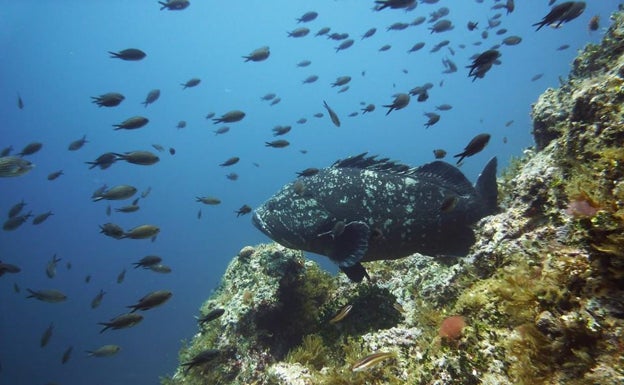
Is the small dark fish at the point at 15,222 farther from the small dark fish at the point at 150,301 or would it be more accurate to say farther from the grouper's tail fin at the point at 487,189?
the grouper's tail fin at the point at 487,189

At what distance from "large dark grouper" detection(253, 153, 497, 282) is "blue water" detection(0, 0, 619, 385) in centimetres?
3546

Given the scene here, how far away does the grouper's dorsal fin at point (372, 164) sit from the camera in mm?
5418

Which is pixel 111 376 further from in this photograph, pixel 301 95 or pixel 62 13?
pixel 301 95

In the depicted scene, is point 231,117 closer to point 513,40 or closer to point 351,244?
point 351,244

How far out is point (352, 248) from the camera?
192 inches

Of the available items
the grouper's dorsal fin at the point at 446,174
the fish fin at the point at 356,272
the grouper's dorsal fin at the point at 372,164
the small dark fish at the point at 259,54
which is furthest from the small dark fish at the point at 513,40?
the fish fin at the point at 356,272

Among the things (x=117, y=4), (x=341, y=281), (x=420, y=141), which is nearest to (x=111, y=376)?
(x=341, y=281)

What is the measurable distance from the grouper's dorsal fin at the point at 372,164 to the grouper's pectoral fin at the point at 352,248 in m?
1.12

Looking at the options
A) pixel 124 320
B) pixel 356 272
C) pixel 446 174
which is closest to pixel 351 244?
pixel 356 272

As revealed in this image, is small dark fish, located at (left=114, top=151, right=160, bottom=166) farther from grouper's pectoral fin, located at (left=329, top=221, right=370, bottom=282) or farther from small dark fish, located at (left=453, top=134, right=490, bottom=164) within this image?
small dark fish, located at (left=453, top=134, right=490, bottom=164)

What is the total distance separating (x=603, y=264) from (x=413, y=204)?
298cm

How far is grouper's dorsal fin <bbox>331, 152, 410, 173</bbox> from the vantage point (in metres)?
5.42

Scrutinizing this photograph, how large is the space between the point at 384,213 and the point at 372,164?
921 millimetres

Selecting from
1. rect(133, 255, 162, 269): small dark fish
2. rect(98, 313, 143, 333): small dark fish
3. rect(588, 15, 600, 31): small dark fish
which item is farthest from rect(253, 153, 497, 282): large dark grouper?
rect(588, 15, 600, 31): small dark fish
